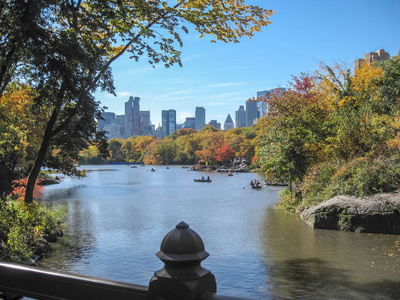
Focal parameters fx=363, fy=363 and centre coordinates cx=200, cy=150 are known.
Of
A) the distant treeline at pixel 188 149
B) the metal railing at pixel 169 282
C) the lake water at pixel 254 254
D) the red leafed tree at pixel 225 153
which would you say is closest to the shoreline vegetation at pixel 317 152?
the lake water at pixel 254 254

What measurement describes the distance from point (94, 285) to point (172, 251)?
0.53 metres

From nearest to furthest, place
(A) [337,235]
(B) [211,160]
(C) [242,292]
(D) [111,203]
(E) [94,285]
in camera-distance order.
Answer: (E) [94,285]
(C) [242,292]
(A) [337,235]
(D) [111,203]
(B) [211,160]

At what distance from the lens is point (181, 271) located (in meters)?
1.89

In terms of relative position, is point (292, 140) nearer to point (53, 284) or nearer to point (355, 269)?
point (355, 269)

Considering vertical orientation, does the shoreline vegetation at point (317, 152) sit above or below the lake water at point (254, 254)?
above

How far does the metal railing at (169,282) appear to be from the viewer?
6.14 feet

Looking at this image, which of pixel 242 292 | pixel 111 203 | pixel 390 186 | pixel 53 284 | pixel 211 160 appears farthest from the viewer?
pixel 211 160

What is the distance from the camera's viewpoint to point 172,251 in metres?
1.90

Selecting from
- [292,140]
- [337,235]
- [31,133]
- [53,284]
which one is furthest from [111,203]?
[53,284]

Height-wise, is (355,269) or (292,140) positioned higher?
(292,140)

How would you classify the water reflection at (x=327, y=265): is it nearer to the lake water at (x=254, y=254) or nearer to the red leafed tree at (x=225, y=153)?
the lake water at (x=254, y=254)

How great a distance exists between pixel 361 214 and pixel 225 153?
6195cm

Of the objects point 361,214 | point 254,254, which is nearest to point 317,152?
point 361,214

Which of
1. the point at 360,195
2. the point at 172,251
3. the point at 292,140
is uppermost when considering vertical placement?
the point at 292,140
